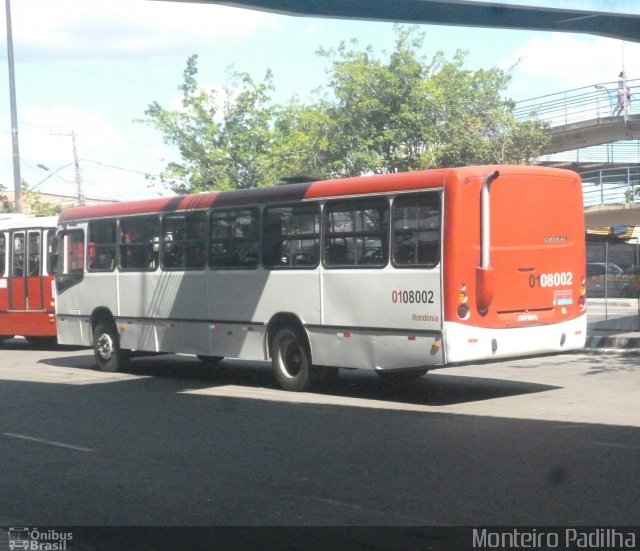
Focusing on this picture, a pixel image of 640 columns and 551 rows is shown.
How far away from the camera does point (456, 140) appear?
38.9 meters

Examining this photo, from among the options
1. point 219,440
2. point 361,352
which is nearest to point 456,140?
point 361,352

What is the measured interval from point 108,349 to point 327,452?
9.33 metres

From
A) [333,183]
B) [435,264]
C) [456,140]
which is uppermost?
[456,140]

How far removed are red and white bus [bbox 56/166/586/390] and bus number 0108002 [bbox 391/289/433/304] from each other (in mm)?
25

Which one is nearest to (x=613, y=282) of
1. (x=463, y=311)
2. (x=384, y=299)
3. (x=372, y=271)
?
(x=372, y=271)

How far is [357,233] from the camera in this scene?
1418 cm

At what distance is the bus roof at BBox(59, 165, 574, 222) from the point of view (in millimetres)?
13172

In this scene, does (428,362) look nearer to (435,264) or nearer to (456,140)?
(435,264)

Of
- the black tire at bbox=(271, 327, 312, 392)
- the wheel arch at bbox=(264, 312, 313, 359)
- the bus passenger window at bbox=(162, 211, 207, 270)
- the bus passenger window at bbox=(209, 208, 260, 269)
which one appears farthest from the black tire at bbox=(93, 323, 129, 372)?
the black tire at bbox=(271, 327, 312, 392)

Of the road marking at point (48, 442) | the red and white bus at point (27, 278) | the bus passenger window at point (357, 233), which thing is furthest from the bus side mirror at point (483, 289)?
the red and white bus at point (27, 278)

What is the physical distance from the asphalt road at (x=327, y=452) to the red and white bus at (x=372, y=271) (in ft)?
2.53

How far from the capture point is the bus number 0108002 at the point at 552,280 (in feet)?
44.6

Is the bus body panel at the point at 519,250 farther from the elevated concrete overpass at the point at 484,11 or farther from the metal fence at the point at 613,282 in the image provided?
the metal fence at the point at 613,282
